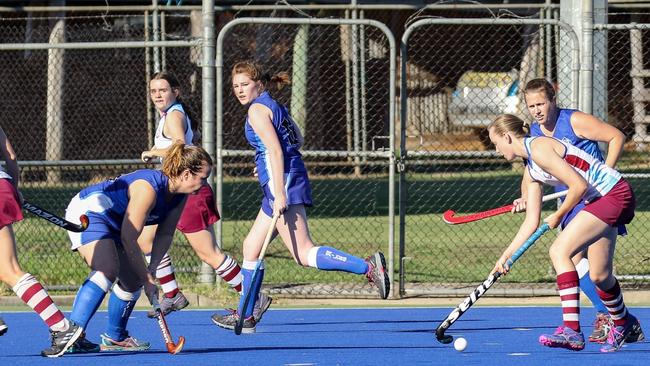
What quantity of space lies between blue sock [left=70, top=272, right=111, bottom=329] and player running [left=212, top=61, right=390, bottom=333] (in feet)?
4.42

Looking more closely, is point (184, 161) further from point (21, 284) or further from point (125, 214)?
point (21, 284)

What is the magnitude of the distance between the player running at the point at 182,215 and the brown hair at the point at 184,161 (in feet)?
5.46

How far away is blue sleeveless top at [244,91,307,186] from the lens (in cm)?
912

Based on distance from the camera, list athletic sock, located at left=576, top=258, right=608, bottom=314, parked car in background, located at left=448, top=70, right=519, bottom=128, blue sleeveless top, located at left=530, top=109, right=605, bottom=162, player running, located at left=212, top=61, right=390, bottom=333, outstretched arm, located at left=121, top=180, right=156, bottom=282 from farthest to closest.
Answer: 1. parked car in background, located at left=448, top=70, right=519, bottom=128
2. athletic sock, located at left=576, top=258, right=608, bottom=314
3. player running, located at left=212, top=61, right=390, bottom=333
4. blue sleeveless top, located at left=530, top=109, right=605, bottom=162
5. outstretched arm, located at left=121, top=180, right=156, bottom=282

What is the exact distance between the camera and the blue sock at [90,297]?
8.15m

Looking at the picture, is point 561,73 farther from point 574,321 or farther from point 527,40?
point 527,40

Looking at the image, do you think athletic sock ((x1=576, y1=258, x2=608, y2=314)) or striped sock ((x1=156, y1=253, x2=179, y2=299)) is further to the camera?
striped sock ((x1=156, y1=253, x2=179, y2=299))

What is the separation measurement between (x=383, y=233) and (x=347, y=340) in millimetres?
5800

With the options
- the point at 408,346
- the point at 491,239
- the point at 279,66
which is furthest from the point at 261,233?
the point at 279,66

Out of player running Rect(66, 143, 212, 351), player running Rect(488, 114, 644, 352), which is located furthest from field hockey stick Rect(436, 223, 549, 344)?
player running Rect(66, 143, 212, 351)

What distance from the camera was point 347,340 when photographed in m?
9.20

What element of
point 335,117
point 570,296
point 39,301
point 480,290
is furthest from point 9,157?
point 335,117

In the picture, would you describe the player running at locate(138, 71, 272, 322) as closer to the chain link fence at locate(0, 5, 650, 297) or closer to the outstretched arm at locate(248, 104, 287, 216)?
the outstretched arm at locate(248, 104, 287, 216)

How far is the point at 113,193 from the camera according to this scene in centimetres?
828
